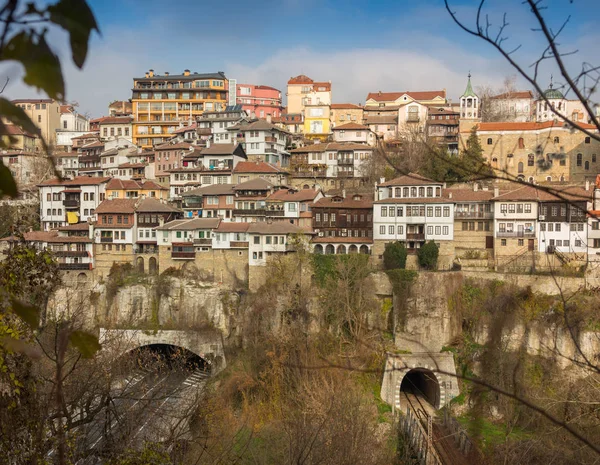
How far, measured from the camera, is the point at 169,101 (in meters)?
63.0

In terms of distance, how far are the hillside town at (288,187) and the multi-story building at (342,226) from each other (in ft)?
0.20

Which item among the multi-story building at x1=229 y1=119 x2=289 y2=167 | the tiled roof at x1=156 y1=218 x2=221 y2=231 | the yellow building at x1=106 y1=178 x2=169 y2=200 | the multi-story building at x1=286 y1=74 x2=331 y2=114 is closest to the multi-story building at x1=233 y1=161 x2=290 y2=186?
the multi-story building at x1=229 y1=119 x2=289 y2=167

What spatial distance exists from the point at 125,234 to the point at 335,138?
68.4 feet

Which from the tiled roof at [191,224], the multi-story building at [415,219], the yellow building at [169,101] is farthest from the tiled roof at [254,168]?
the yellow building at [169,101]

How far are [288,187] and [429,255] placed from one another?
12.3m

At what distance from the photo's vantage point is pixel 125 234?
39.3 m

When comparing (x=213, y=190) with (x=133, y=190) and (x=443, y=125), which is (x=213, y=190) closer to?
(x=133, y=190)

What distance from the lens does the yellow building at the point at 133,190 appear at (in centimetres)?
4528

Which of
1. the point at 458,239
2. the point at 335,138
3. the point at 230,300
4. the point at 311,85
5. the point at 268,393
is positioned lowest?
the point at 268,393

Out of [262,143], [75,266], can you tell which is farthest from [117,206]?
[262,143]

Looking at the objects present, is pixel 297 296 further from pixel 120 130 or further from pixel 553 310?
pixel 120 130

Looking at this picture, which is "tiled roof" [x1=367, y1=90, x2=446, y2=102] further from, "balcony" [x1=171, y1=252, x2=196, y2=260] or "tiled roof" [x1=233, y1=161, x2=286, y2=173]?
"balcony" [x1=171, y1=252, x2=196, y2=260]

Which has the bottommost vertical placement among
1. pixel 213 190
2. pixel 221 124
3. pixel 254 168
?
pixel 213 190

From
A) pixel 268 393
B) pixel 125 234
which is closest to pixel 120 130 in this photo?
pixel 125 234
